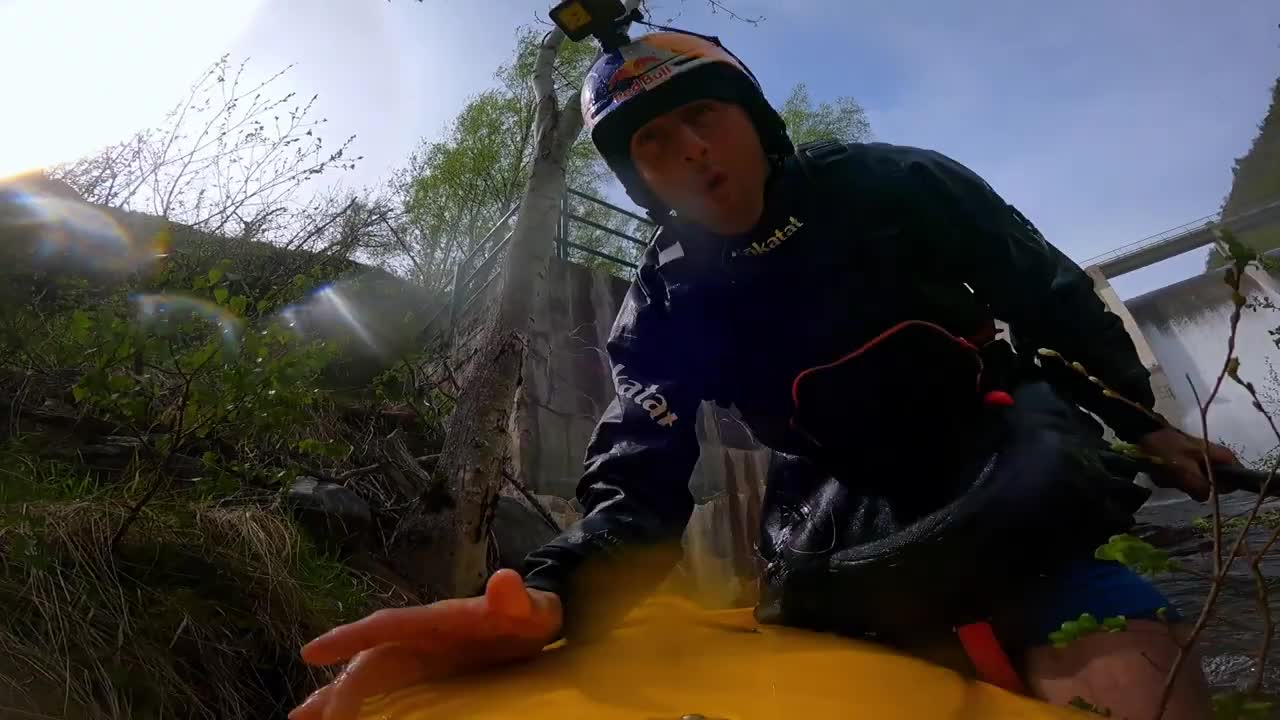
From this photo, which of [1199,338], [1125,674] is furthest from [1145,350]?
[1125,674]

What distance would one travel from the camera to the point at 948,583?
44.1 inches

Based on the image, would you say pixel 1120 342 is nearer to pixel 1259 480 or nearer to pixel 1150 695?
pixel 1259 480

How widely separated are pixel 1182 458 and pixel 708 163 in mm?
1040

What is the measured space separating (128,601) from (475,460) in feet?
4.49

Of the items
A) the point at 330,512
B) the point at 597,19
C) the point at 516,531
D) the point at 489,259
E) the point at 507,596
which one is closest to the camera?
the point at 507,596

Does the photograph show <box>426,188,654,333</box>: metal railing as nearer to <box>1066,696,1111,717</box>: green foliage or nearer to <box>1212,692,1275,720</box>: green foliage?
<box>1066,696,1111,717</box>: green foliage

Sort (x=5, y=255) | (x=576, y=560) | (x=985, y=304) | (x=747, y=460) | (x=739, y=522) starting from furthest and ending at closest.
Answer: (x=747, y=460) < (x=739, y=522) < (x=5, y=255) < (x=985, y=304) < (x=576, y=560)

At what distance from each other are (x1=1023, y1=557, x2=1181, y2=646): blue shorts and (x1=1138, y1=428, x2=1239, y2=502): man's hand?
0.59ft

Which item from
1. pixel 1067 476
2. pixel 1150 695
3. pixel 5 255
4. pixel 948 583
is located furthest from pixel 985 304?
pixel 5 255

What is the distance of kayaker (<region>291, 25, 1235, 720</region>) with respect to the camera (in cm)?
104

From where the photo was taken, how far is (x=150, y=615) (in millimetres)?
1897

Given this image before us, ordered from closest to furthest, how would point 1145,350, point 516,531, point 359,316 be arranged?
point 516,531, point 359,316, point 1145,350

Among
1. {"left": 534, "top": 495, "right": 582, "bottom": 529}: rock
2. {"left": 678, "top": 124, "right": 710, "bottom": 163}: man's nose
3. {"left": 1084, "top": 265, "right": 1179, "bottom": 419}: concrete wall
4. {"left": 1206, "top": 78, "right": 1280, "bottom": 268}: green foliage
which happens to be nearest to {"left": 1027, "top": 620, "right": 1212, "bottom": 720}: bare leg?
{"left": 678, "top": 124, "right": 710, "bottom": 163}: man's nose

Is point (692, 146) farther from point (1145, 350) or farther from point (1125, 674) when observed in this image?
point (1145, 350)
